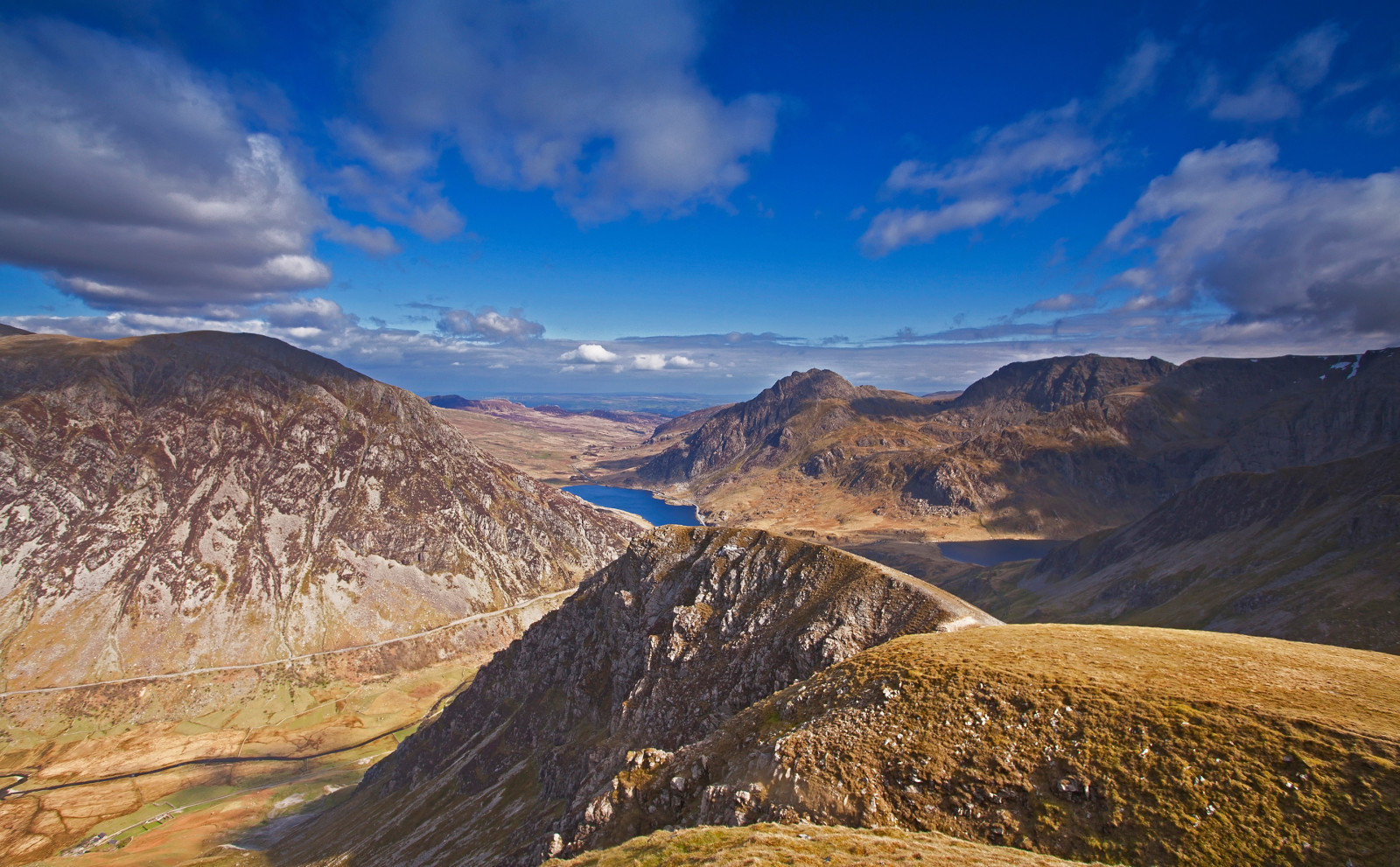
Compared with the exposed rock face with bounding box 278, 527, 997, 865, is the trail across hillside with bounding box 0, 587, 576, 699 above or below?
below

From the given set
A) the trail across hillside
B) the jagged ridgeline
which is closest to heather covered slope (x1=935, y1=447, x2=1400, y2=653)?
the jagged ridgeline

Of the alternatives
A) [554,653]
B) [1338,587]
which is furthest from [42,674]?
[1338,587]

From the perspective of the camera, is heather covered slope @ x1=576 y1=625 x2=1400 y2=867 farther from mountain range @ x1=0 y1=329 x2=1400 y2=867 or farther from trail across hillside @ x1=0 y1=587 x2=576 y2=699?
trail across hillside @ x1=0 y1=587 x2=576 y2=699

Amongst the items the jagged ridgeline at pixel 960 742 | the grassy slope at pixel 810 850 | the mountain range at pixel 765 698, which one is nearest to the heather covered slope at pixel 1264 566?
the mountain range at pixel 765 698

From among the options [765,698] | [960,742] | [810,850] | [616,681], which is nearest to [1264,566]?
[765,698]

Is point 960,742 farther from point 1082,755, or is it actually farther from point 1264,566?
point 1264,566

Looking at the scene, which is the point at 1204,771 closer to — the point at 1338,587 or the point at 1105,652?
the point at 1105,652
